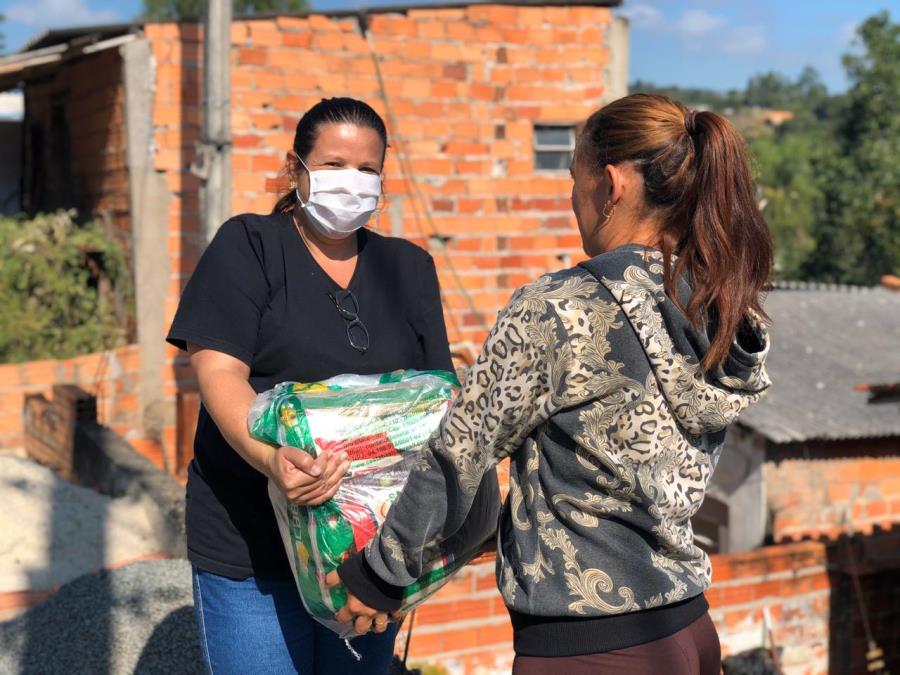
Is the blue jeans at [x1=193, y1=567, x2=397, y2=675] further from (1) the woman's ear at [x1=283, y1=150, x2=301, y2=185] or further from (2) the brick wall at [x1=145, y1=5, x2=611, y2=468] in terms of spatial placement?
(2) the brick wall at [x1=145, y1=5, x2=611, y2=468]

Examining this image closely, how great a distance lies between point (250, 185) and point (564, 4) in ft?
8.53

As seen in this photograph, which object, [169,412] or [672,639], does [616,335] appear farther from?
[169,412]

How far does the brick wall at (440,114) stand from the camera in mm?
6797

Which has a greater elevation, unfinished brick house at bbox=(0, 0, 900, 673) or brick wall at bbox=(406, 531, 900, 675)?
unfinished brick house at bbox=(0, 0, 900, 673)

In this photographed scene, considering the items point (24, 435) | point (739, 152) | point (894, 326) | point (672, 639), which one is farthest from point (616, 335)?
point (894, 326)

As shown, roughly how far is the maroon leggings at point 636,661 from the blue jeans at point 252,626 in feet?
1.89

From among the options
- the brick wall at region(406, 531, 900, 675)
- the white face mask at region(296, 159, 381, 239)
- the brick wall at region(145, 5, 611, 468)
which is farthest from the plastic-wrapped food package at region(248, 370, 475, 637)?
the brick wall at region(145, 5, 611, 468)

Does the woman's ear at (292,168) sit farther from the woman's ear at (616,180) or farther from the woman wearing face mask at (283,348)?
the woman's ear at (616,180)

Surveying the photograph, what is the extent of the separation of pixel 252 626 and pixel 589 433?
902mm

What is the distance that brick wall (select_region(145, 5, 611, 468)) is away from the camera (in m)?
6.80

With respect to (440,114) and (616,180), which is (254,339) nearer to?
(616,180)

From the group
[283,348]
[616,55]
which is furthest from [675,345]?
[616,55]

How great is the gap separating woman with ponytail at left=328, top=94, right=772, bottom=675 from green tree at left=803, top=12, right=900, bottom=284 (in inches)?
780

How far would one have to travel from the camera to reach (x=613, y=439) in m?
1.78
